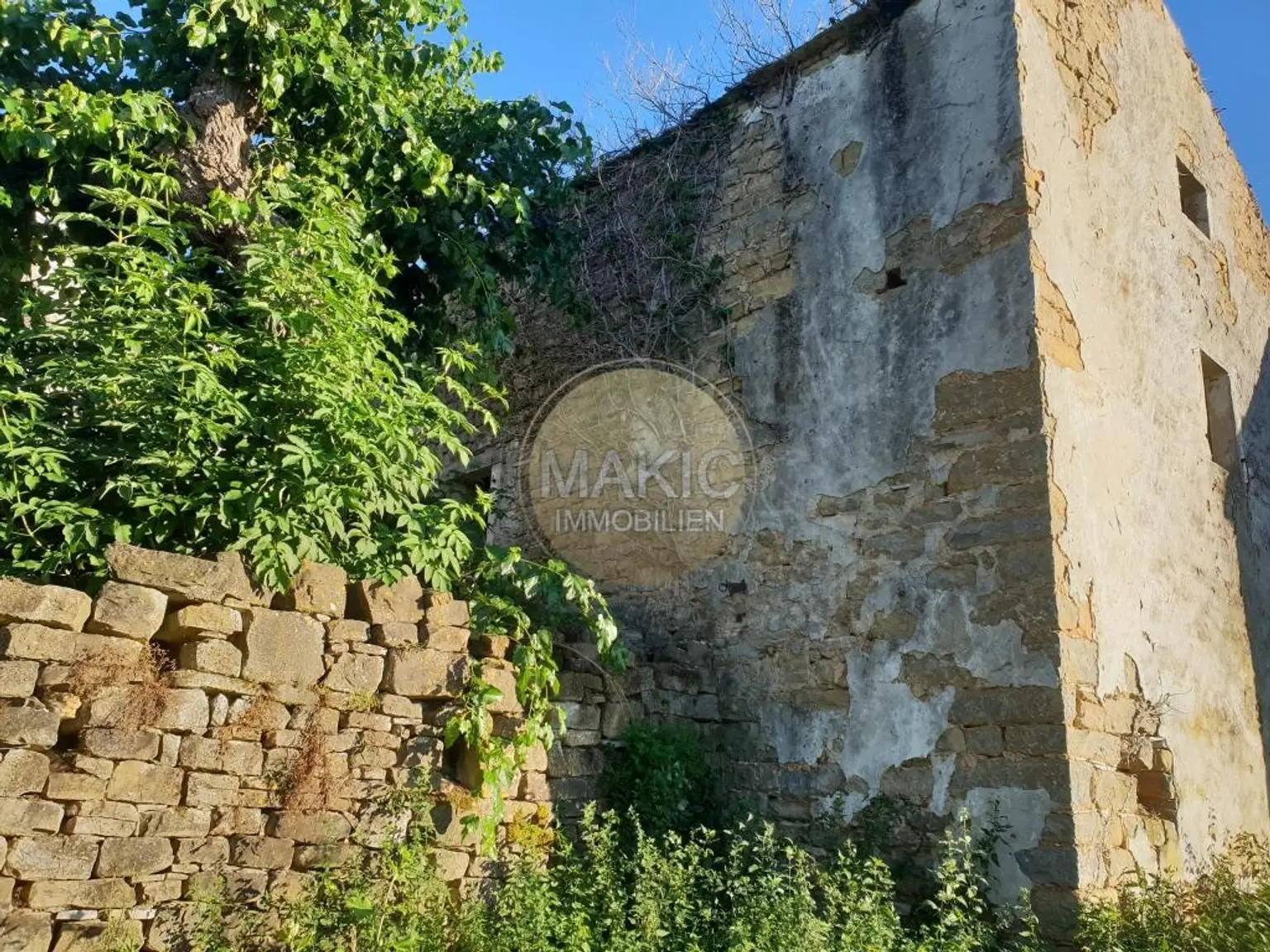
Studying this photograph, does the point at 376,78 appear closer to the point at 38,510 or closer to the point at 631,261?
the point at 631,261

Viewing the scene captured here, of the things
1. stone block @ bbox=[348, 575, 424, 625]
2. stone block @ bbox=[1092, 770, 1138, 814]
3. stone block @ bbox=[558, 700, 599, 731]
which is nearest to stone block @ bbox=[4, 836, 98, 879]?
stone block @ bbox=[348, 575, 424, 625]

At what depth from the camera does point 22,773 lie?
3271 mm

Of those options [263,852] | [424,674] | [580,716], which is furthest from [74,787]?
[580,716]

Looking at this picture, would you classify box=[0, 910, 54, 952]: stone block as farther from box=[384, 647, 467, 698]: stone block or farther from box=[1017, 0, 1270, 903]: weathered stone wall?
box=[1017, 0, 1270, 903]: weathered stone wall

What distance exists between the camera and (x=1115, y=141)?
6.32m

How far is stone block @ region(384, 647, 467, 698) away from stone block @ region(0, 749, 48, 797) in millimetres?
1298

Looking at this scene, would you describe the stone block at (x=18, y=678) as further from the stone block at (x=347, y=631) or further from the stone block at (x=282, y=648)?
the stone block at (x=347, y=631)

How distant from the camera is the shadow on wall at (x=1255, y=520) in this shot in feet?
21.6

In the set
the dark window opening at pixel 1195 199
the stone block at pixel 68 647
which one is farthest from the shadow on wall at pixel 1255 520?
the stone block at pixel 68 647

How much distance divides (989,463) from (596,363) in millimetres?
2904

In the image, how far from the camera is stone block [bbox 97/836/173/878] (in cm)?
340

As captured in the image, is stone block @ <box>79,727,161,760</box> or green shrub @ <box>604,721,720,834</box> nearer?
stone block @ <box>79,727,161,760</box>

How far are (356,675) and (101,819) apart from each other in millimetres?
1035

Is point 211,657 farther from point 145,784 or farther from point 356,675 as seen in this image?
point 356,675
